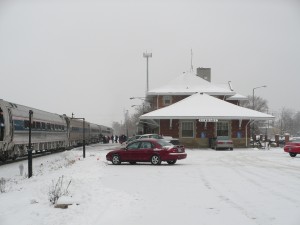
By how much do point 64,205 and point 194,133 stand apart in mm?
36880

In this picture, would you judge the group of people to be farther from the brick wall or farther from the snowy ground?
the snowy ground

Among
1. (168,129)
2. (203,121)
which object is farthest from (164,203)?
(168,129)

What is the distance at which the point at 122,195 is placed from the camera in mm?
12289

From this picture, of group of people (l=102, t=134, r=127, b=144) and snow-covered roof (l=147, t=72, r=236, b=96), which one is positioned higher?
snow-covered roof (l=147, t=72, r=236, b=96)

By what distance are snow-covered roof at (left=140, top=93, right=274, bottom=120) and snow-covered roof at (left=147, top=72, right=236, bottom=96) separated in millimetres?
5725

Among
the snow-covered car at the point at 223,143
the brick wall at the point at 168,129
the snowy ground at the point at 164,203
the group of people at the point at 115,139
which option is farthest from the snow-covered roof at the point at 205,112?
the snowy ground at the point at 164,203

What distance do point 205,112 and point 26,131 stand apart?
2091 centimetres

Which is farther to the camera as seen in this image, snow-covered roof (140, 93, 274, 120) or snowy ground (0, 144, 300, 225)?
snow-covered roof (140, 93, 274, 120)

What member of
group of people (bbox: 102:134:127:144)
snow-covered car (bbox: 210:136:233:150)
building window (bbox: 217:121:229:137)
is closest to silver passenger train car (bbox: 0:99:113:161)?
group of people (bbox: 102:134:127:144)

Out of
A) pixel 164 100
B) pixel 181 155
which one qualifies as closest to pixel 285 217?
pixel 181 155

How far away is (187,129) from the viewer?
46.3m

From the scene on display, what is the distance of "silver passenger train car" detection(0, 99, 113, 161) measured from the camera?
25766 millimetres

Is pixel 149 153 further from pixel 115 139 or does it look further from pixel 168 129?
pixel 115 139

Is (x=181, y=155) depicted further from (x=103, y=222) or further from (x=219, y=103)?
(x=219, y=103)
